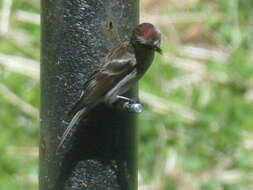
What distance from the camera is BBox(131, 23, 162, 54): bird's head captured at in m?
3.36

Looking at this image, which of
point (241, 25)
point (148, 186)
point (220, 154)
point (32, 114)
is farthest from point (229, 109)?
point (241, 25)

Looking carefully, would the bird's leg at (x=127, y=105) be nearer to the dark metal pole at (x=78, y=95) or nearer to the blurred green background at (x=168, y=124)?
the dark metal pole at (x=78, y=95)

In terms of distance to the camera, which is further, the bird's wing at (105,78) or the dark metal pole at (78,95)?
the dark metal pole at (78,95)

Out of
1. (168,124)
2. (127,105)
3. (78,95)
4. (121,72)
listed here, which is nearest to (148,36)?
(121,72)

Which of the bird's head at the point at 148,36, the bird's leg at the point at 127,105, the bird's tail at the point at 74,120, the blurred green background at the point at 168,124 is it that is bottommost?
the blurred green background at the point at 168,124

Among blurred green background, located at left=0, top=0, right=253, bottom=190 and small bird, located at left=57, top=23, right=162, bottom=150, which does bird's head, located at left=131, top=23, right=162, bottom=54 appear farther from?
blurred green background, located at left=0, top=0, right=253, bottom=190

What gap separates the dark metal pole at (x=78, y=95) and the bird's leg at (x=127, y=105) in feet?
0.41

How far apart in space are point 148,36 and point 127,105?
1.08ft

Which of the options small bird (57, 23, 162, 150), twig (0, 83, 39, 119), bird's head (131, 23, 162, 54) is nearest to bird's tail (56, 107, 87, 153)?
small bird (57, 23, 162, 150)

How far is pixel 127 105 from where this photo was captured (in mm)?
3369

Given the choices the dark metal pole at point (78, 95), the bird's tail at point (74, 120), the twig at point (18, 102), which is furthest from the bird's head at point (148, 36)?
the twig at point (18, 102)

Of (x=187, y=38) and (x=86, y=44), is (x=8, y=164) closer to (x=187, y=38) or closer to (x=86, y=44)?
(x=86, y=44)

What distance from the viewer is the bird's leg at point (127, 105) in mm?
3326

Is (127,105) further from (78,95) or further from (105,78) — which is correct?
(78,95)
